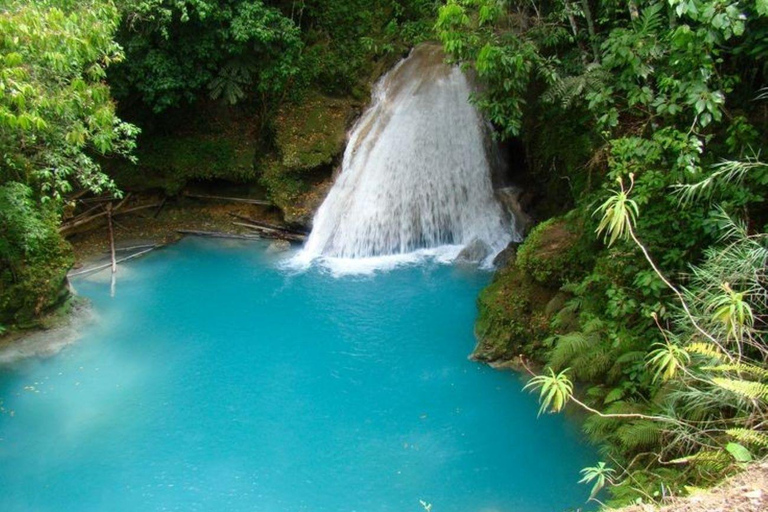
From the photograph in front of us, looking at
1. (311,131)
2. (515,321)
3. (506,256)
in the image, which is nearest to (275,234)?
(311,131)

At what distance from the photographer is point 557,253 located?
8.45 m

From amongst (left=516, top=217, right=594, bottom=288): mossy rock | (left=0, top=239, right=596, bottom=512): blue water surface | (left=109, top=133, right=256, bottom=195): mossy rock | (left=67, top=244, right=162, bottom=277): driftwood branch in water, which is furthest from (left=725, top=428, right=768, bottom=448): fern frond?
(left=109, top=133, right=256, bottom=195): mossy rock

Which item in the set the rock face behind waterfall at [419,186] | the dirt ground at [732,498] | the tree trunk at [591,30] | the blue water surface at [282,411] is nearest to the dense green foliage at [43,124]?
the blue water surface at [282,411]

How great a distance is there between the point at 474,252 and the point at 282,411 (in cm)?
482

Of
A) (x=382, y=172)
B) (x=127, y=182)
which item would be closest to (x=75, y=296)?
(x=127, y=182)

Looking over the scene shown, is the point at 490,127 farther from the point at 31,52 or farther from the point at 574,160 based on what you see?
the point at 31,52

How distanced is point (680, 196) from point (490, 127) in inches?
242

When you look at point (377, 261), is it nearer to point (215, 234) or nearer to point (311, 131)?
point (311, 131)

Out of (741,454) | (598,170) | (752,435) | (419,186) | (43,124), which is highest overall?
(43,124)

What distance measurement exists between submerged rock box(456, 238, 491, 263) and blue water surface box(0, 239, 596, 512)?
61cm

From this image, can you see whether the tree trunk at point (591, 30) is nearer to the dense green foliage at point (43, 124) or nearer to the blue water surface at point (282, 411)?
the blue water surface at point (282, 411)

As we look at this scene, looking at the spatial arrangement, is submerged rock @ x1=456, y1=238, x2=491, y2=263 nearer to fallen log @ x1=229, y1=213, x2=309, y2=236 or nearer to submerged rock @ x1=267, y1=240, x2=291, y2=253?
fallen log @ x1=229, y1=213, x2=309, y2=236

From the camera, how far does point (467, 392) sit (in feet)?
26.8

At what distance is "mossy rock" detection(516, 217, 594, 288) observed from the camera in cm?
813
